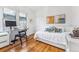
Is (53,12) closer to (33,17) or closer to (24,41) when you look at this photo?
(33,17)

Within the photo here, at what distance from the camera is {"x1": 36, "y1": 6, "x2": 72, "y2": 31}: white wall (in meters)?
1.40

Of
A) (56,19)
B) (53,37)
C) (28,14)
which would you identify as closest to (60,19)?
(56,19)

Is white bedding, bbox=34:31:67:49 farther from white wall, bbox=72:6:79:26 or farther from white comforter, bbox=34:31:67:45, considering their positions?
white wall, bbox=72:6:79:26

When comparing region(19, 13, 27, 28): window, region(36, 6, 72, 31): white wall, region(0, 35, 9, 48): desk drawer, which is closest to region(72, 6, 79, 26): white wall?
region(36, 6, 72, 31): white wall

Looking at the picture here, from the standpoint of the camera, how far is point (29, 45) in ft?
4.89

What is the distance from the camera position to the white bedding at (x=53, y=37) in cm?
145

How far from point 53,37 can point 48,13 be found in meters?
0.46

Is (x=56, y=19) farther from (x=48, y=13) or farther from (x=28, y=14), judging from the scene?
(x=28, y=14)

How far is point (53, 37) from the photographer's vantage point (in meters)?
1.50

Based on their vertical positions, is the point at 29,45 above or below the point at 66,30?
below

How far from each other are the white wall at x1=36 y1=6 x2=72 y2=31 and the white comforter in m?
0.12

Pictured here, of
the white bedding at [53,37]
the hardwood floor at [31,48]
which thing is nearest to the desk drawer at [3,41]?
the hardwood floor at [31,48]
